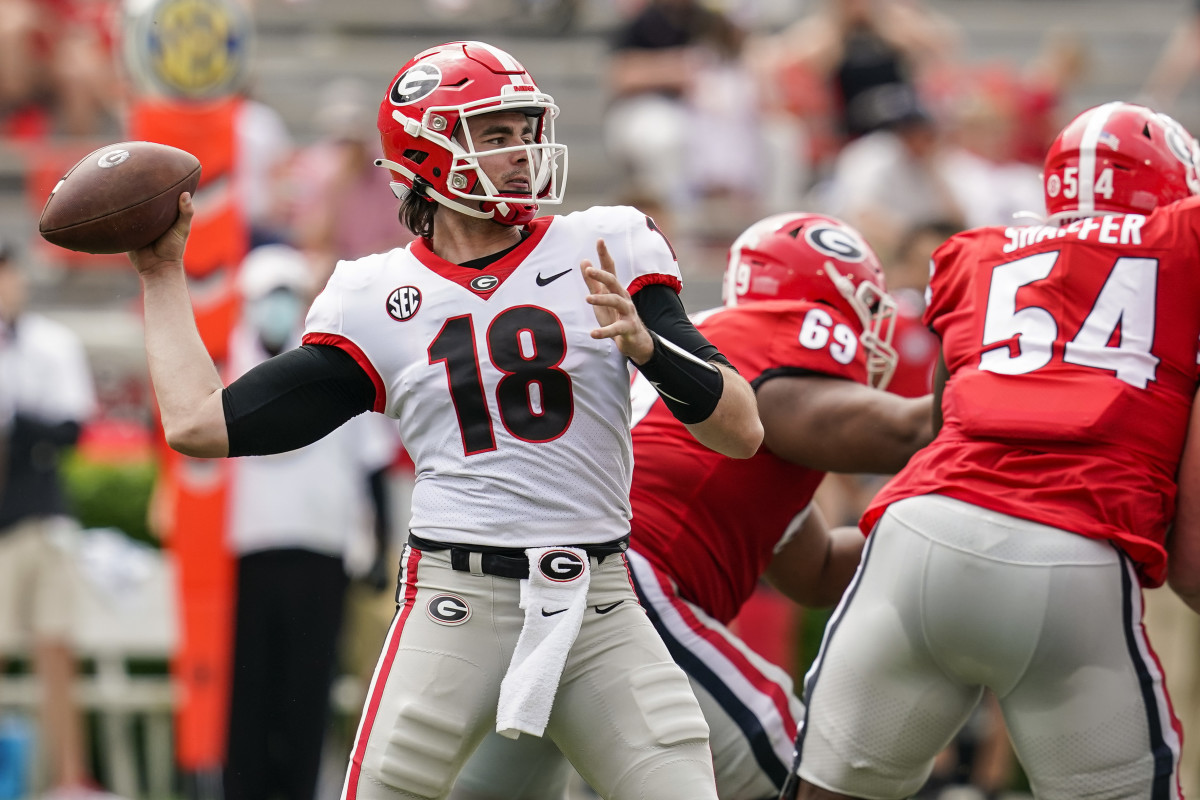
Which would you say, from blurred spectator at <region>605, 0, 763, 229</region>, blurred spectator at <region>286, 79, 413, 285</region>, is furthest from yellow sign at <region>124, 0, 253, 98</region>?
blurred spectator at <region>605, 0, 763, 229</region>

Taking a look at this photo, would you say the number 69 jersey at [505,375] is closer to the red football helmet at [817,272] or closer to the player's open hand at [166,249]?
the player's open hand at [166,249]

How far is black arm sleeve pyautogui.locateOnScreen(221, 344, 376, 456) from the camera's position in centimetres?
334

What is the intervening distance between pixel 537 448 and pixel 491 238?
1.58 feet

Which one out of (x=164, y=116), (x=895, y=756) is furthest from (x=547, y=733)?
(x=164, y=116)

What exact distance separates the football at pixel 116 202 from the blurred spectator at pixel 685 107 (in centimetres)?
683

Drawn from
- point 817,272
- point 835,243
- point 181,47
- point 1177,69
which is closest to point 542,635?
point 817,272

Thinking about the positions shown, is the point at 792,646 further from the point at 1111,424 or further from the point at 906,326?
the point at 1111,424

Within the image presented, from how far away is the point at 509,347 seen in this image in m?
3.37

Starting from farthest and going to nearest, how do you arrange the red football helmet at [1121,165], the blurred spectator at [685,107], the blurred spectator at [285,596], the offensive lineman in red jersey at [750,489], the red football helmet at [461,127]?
the blurred spectator at [685,107], the blurred spectator at [285,596], the offensive lineman in red jersey at [750,489], the red football helmet at [1121,165], the red football helmet at [461,127]

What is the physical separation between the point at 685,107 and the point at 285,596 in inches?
185

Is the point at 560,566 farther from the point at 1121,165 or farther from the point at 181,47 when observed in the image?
the point at 181,47

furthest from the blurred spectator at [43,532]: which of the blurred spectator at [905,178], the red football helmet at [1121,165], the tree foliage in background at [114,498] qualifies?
the red football helmet at [1121,165]

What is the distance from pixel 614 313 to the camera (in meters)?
3.25

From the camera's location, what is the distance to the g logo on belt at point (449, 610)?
334 cm
